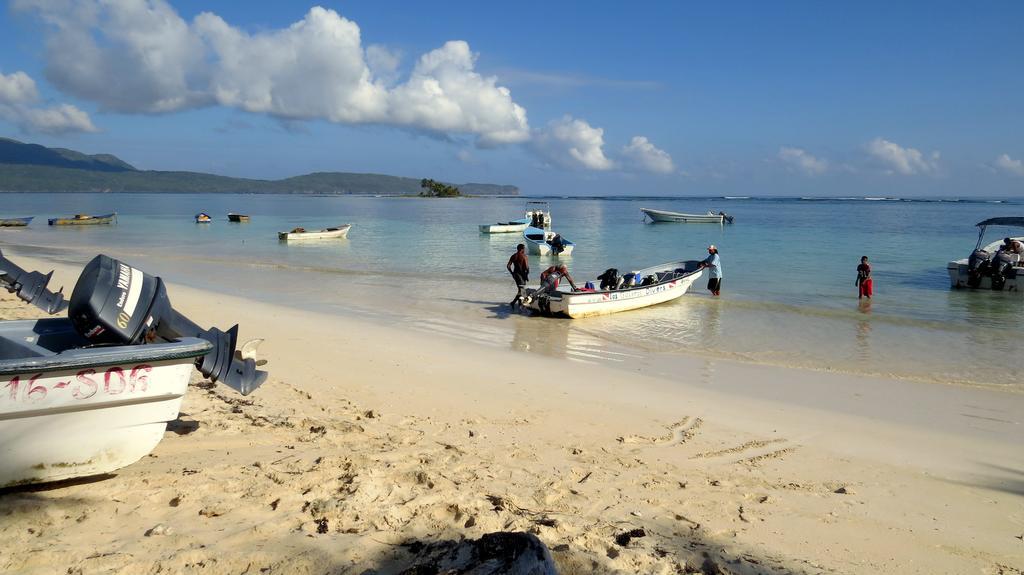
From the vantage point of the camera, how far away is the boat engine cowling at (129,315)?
4.74 m

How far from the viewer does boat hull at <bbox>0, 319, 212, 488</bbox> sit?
3915mm

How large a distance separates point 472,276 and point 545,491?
62.5ft

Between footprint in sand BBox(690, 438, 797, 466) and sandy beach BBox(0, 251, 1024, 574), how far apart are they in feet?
0.10

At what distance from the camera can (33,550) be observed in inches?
137

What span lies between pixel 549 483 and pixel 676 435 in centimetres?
216

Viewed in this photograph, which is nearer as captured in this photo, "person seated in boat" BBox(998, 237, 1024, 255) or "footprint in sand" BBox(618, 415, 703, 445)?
"footprint in sand" BBox(618, 415, 703, 445)

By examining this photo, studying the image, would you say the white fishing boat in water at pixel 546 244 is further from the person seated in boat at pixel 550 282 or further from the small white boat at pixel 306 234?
the person seated in boat at pixel 550 282

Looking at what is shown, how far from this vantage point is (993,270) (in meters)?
19.9

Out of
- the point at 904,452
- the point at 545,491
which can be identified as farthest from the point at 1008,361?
the point at 545,491

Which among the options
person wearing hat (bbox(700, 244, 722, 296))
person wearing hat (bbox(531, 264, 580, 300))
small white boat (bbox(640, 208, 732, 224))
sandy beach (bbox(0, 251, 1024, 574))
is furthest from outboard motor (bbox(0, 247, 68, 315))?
small white boat (bbox(640, 208, 732, 224))

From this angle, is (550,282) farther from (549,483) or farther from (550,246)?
(550,246)

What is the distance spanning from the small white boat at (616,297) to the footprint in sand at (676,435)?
7147mm

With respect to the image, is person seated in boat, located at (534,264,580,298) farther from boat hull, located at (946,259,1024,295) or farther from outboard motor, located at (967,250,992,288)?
boat hull, located at (946,259,1024,295)

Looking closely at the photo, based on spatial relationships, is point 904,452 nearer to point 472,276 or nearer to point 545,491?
point 545,491
